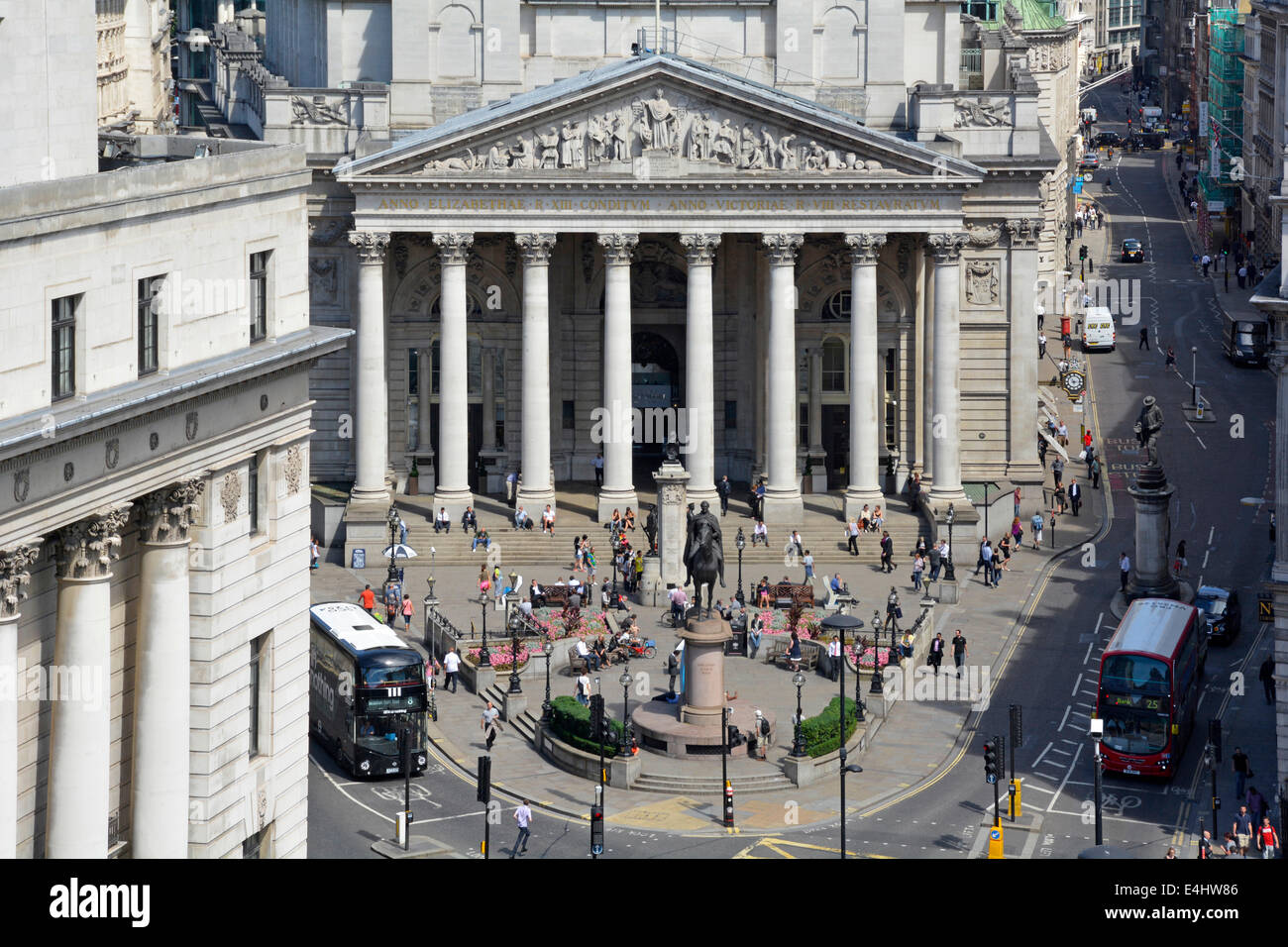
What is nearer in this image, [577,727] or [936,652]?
[577,727]

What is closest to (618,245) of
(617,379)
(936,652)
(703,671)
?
(617,379)

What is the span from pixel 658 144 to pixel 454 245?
10.3 m

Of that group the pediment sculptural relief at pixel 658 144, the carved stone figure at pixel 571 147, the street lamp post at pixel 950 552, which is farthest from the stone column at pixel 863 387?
the carved stone figure at pixel 571 147

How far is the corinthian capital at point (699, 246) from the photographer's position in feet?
420

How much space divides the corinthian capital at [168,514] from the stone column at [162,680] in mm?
21

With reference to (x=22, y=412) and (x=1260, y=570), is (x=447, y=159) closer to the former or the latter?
(x=1260, y=570)

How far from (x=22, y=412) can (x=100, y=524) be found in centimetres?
380

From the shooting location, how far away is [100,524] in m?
55.6

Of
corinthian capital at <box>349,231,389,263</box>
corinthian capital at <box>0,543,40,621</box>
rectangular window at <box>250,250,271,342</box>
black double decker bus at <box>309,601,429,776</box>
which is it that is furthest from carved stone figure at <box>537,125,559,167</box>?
corinthian capital at <box>0,543,40,621</box>

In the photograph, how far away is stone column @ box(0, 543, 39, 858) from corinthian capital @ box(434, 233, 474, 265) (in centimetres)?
7434

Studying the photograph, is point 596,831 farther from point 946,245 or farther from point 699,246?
point 946,245

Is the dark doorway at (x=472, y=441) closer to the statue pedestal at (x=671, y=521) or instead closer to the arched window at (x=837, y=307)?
the arched window at (x=837, y=307)

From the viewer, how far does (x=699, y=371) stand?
425 feet

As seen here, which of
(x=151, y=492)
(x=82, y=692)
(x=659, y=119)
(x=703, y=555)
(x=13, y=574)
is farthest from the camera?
(x=659, y=119)
